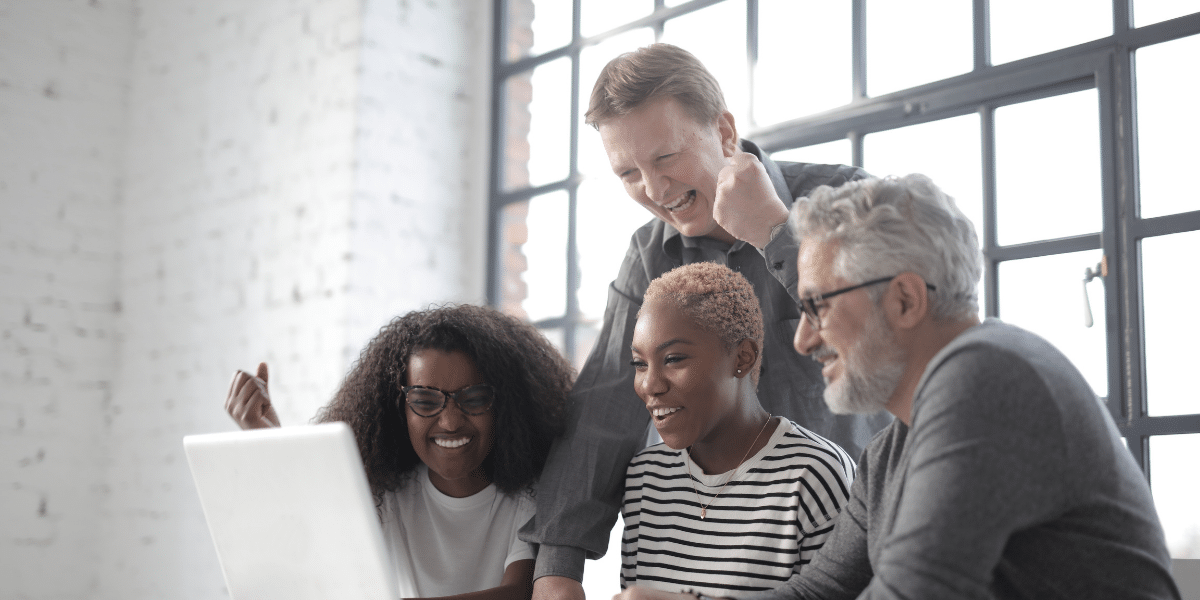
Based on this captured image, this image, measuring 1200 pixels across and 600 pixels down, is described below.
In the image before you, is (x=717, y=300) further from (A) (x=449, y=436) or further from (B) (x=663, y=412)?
(A) (x=449, y=436)

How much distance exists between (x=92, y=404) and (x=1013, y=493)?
14.7 ft

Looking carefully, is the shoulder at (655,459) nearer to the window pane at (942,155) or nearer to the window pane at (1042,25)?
the window pane at (942,155)

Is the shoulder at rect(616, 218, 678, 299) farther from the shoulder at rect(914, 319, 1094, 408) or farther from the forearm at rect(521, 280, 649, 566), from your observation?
A: the shoulder at rect(914, 319, 1094, 408)

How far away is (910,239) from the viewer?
4.05ft

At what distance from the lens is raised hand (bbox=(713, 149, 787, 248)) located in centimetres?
152

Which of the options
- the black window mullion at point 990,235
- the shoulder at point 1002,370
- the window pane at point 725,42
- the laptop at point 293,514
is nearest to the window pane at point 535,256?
the window pane at point 725,42

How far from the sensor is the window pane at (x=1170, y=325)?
2.24 meters

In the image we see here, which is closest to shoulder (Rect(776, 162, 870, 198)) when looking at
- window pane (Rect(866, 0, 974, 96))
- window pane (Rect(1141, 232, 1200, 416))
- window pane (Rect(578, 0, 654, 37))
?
window pane (Rect(1141, 232, 1200, 416))

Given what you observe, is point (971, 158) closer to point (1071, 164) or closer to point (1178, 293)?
point (1071, 164)

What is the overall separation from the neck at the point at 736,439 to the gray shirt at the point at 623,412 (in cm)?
20

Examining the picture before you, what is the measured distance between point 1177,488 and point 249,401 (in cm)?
197

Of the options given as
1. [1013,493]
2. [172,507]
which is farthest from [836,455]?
[172,507]

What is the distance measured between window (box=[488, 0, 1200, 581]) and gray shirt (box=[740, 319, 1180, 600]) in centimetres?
134

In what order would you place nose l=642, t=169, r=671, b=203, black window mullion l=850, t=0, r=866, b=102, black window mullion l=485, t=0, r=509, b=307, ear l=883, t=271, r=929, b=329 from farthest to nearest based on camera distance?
black window mullion l=485, t=0, r=509, b=307, black window mullion l=850, t=0, r=866, b=102, nose l=642, t=169, r=671, b=203, ear l=883, t=271, r=929, b=329
